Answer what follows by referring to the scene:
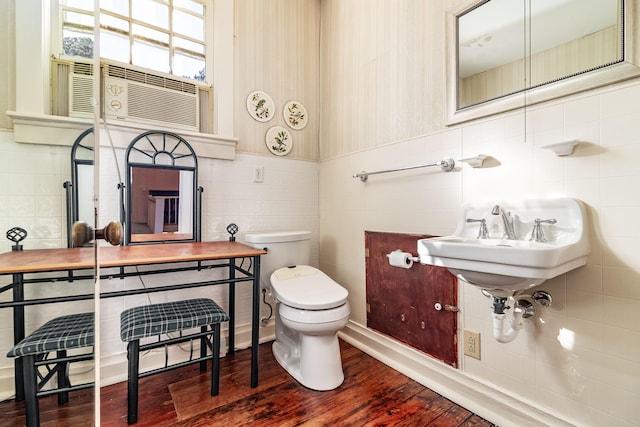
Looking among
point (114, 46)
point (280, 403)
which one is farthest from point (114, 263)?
point (114, 46)

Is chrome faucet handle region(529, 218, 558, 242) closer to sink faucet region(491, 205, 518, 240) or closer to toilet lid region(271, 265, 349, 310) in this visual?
sink faucet region(491, 205, 518, 240)

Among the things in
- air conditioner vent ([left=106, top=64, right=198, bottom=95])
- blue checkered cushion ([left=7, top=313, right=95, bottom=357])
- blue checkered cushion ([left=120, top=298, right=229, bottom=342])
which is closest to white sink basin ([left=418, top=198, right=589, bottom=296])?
blue checkered cushion ([left=120, top=298, right=229, bottom=342])

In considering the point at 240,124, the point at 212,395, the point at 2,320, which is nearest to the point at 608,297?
the point at 212,395

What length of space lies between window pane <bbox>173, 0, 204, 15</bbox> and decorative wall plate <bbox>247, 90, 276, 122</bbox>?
580 millimetres

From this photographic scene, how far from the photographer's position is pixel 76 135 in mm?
898

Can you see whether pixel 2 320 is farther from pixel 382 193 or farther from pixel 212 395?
pixel 382 193

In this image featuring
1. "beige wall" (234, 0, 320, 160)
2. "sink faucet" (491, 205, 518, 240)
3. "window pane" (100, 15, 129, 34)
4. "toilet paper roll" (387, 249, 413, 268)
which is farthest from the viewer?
"beige wall" (234, 0, 320, 160)

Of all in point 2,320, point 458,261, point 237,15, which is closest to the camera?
point 2,320

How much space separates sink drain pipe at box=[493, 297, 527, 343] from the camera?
42.8 inches

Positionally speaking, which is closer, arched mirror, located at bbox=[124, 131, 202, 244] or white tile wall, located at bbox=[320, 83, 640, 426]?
white tile wall, located at bbox=[320, 83, 640, 426]

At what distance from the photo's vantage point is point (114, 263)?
45.1 inches

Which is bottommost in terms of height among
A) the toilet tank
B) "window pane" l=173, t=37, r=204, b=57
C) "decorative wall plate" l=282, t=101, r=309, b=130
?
the toilet tank

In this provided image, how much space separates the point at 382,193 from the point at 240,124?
1.07 m

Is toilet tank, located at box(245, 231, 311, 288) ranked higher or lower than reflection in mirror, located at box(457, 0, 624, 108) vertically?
lower
